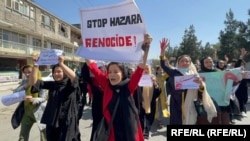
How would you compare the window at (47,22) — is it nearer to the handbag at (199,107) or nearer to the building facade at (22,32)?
the building facade at (22,32)

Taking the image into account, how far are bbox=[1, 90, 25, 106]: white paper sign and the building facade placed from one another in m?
25.3

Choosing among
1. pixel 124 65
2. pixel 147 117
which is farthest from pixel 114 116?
pixel 147 117

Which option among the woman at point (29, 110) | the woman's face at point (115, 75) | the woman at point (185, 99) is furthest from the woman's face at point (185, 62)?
the woman at point (29, 110)

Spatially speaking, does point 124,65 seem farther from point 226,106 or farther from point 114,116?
point 226,106

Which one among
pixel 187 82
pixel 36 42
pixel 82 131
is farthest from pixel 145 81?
pixel 36 42

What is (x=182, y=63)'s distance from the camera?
461 centimetres

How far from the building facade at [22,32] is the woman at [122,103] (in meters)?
27.0

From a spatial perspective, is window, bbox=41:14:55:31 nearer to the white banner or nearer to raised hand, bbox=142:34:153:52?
the white banner

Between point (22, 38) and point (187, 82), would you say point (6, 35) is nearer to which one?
point (22, 38)

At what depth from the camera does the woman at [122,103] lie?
121 inches

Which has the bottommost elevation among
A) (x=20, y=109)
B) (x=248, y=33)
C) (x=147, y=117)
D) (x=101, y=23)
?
(x=147, y=117)

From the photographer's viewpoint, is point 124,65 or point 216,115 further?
point 216,115

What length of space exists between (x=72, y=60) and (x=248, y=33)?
110 feet

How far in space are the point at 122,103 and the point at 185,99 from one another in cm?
162
